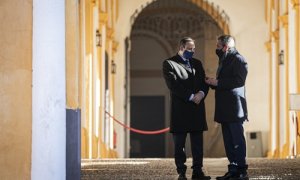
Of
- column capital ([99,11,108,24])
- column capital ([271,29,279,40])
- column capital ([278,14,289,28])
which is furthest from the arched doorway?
column capital ([278,14,289,28])

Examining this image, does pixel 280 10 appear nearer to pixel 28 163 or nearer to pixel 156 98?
pixel 156 98

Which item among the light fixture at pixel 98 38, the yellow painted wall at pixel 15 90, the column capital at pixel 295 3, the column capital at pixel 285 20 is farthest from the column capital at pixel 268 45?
the yellow painted wall at pixel 15 90

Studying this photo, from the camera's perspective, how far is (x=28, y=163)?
8.55m

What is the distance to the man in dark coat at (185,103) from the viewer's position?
9.43m

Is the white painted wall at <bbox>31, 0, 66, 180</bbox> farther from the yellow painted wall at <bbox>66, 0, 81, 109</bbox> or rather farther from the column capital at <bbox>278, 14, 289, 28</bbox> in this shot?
the column capital at <bbox>278, 14, 289, 28</bbox>

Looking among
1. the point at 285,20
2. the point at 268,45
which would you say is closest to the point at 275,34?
the point at 268,45

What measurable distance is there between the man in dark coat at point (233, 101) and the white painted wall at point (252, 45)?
14.1 metres

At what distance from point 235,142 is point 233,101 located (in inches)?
18.0

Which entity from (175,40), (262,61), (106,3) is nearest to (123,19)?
(106,3)

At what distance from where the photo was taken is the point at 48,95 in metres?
8.60

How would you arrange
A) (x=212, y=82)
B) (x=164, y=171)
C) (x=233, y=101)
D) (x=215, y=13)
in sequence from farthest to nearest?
(x=215, y=13) < (x=164, y=171) < (x=212, y=82) < (x=233, y=101)

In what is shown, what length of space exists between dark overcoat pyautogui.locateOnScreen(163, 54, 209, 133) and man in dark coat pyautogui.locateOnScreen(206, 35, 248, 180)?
0.21 metres

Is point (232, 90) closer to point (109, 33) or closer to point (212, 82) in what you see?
Answer: point (212, 82)

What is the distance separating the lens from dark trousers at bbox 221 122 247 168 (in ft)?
30.7
